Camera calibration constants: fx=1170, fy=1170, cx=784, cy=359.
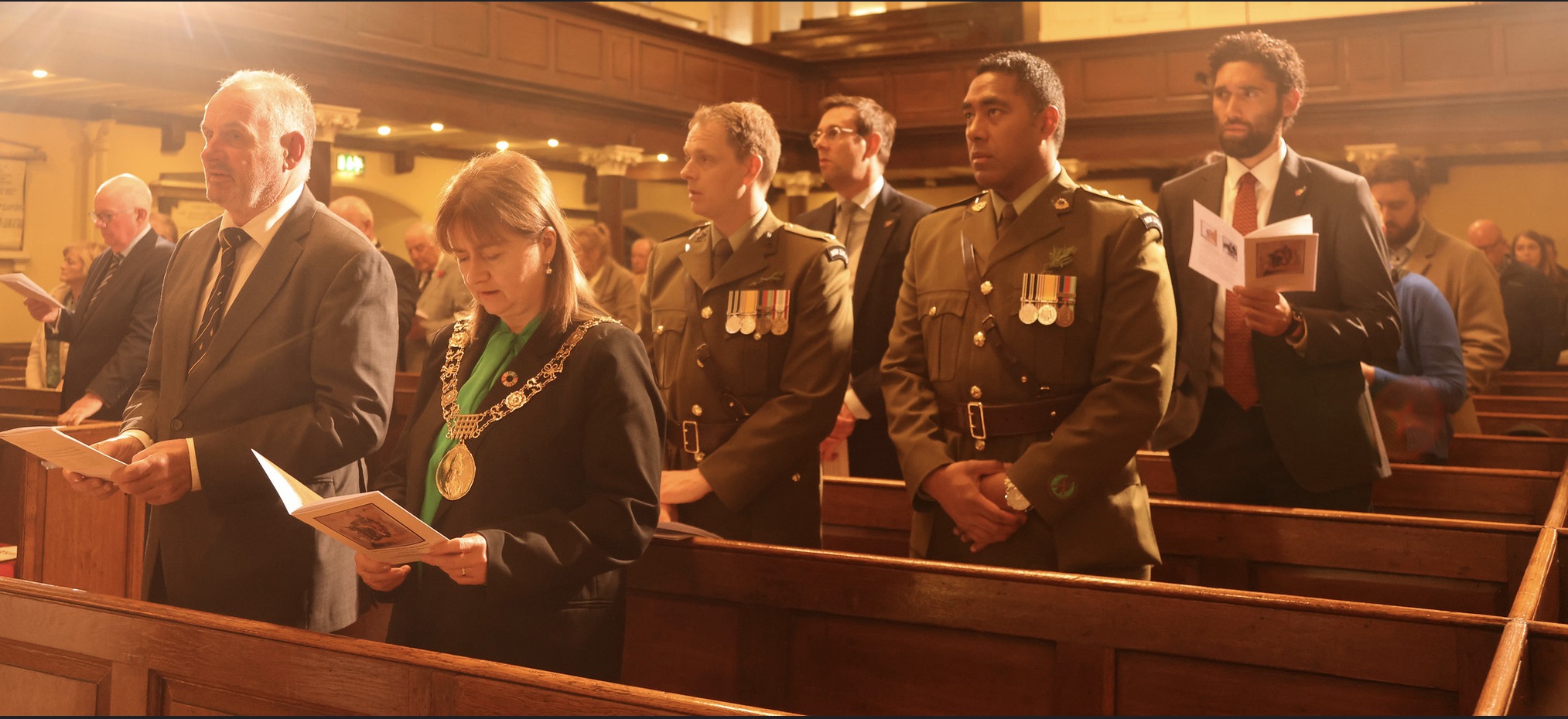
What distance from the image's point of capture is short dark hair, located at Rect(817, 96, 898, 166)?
10.8 feet

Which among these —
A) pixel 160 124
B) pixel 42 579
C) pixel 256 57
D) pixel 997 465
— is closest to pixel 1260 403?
pixel 997 465

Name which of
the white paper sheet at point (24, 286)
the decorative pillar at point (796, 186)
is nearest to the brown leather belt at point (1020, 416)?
the white paper sheet at point (24, 286)

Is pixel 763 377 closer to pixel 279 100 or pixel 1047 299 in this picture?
pixel 1047 299

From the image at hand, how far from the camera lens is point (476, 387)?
1747 mm

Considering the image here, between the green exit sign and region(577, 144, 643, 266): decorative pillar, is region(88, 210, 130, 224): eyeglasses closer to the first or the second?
region(577, 144, 643, 266): decorative pillar

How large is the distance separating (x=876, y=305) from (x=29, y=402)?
11.2 ft

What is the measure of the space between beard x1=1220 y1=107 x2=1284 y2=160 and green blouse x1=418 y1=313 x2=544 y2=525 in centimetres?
164

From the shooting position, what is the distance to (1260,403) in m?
2.53

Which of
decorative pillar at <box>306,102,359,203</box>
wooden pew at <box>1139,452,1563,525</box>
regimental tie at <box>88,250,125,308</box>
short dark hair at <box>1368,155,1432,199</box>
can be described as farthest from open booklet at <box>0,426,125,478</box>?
decorative pillar at <box>306,102,359,203</box>

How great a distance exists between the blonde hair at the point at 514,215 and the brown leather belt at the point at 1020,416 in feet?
2.58

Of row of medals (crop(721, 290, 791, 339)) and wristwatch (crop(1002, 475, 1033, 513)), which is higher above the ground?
row of medals (crop(721, 290, 791, 339))

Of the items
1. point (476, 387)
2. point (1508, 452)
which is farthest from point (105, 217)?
point (1508, 452)

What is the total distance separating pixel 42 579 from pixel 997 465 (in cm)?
225

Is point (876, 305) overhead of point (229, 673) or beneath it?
overhead
